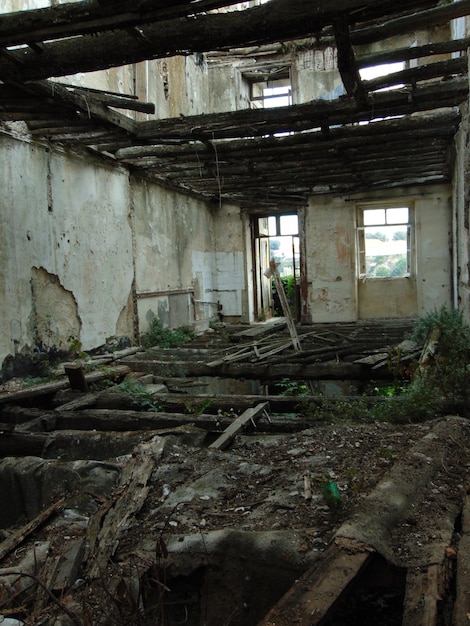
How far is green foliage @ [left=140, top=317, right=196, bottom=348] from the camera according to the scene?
31.5 feet

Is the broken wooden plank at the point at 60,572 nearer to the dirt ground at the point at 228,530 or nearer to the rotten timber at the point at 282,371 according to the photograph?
the dirt ground at the point at 228,530

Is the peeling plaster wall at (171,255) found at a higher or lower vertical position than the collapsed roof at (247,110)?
lower

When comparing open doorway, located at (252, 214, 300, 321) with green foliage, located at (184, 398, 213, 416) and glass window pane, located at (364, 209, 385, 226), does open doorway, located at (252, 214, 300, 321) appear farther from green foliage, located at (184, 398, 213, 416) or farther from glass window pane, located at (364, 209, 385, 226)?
green foliage, located at (184, 398, 213, 416)

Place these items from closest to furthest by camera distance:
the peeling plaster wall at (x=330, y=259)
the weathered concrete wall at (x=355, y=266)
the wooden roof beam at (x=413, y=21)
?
the wooden roof beam at (x=413, y=21)
the weathered concrete wall at (x=355, y=266)
the peeling plaster wall at (x=330, y=259)

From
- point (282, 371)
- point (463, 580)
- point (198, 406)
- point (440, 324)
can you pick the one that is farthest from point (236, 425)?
point (440, 324)

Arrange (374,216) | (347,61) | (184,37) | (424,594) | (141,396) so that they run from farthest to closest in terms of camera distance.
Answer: (374,216), (141,396), (347,61), (184,37), (424,594)

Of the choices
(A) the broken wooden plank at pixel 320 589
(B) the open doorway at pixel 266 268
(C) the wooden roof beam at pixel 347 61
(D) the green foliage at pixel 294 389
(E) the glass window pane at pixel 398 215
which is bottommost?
(D) the green foliage at pixel 294 389

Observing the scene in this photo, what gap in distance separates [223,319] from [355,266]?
388 cm

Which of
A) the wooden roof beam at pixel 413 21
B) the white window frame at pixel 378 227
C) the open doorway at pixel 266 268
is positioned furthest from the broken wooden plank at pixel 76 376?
the white window frame at pixel 378 227

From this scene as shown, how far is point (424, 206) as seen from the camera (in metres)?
12.1

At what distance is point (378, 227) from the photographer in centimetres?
1266

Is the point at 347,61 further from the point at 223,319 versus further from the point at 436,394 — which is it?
the point at 223,319

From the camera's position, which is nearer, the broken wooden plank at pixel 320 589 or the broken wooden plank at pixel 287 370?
the broken wooden plank at pixel 320 589

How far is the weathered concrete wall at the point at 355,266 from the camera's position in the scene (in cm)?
1205
